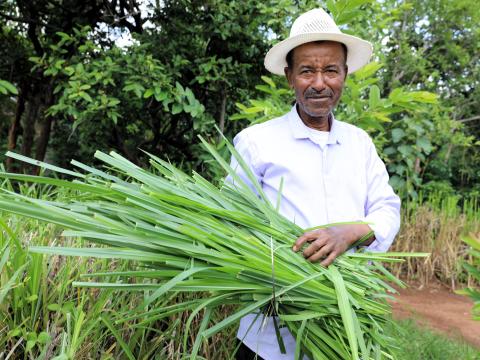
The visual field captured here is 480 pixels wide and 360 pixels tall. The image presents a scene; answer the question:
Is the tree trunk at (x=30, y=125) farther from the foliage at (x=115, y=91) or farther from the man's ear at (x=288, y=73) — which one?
the man's ear at (x=288, y=73)

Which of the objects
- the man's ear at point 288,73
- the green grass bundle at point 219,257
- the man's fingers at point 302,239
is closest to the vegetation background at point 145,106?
the green grass bundle at point 219,257

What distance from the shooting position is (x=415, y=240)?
5.25 meters

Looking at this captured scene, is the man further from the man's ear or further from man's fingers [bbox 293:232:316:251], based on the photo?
man's fingers [bbox 293:232:316:251]

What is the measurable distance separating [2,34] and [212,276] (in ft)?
13.1

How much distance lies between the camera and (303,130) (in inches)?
60.0

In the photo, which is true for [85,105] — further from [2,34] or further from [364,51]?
[364,51]

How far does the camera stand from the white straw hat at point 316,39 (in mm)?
1451

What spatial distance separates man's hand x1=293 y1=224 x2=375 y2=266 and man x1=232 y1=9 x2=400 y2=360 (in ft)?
0.75

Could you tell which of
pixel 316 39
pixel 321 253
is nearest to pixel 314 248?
pixel 321 253

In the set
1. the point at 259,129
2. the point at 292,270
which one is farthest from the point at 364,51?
the point at 292,270

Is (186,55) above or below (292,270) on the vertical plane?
above

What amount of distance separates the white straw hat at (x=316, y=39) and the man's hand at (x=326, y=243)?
0.64 meters

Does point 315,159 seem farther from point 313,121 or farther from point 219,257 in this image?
point 219,257

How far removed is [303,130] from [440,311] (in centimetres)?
342
